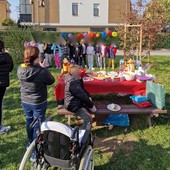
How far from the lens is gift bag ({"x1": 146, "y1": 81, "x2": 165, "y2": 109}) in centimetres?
429

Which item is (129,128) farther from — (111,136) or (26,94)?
(26,94)

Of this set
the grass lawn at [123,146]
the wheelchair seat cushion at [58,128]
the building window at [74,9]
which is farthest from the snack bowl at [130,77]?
the building window at [74,9]

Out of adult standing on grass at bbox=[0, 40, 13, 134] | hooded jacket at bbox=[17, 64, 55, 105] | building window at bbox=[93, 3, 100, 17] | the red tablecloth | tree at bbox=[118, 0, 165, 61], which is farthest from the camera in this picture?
building window at bbox=[93, 3, 100, 17]

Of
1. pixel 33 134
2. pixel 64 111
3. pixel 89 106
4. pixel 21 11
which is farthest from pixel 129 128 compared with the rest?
pixel 21 11

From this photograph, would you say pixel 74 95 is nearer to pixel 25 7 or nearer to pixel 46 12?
pixel 46 12

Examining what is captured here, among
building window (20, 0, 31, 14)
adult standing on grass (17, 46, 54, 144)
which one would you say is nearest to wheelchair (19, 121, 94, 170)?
adult standing on grass (17, 46, 54, 144)

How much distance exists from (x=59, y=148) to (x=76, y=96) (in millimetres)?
1362

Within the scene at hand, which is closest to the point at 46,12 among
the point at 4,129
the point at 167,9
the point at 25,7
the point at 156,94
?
the point at 25,7

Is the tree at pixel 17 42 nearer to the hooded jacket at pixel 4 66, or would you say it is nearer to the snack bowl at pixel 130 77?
the snack bowl at pixel 130 77

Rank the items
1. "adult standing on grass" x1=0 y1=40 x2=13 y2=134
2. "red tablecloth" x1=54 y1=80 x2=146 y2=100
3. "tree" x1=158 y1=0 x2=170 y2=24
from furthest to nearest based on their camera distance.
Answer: "tree" x1=158 y1=0 x2=170 y2=24
"red tablecloth" x1=54 y1=80 x2=146 y2=100
"adult standing on grass" x1=0 y1=40 x2=13 y2=134

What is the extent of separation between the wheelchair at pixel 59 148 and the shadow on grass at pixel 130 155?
33.4 inches

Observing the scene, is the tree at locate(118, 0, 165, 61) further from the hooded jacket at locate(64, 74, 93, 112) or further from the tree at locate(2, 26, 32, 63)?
the hooded jacket at locate(64, 74, 93, 112)

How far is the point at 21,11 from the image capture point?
33156mm

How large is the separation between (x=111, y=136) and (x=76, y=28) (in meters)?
30.0
